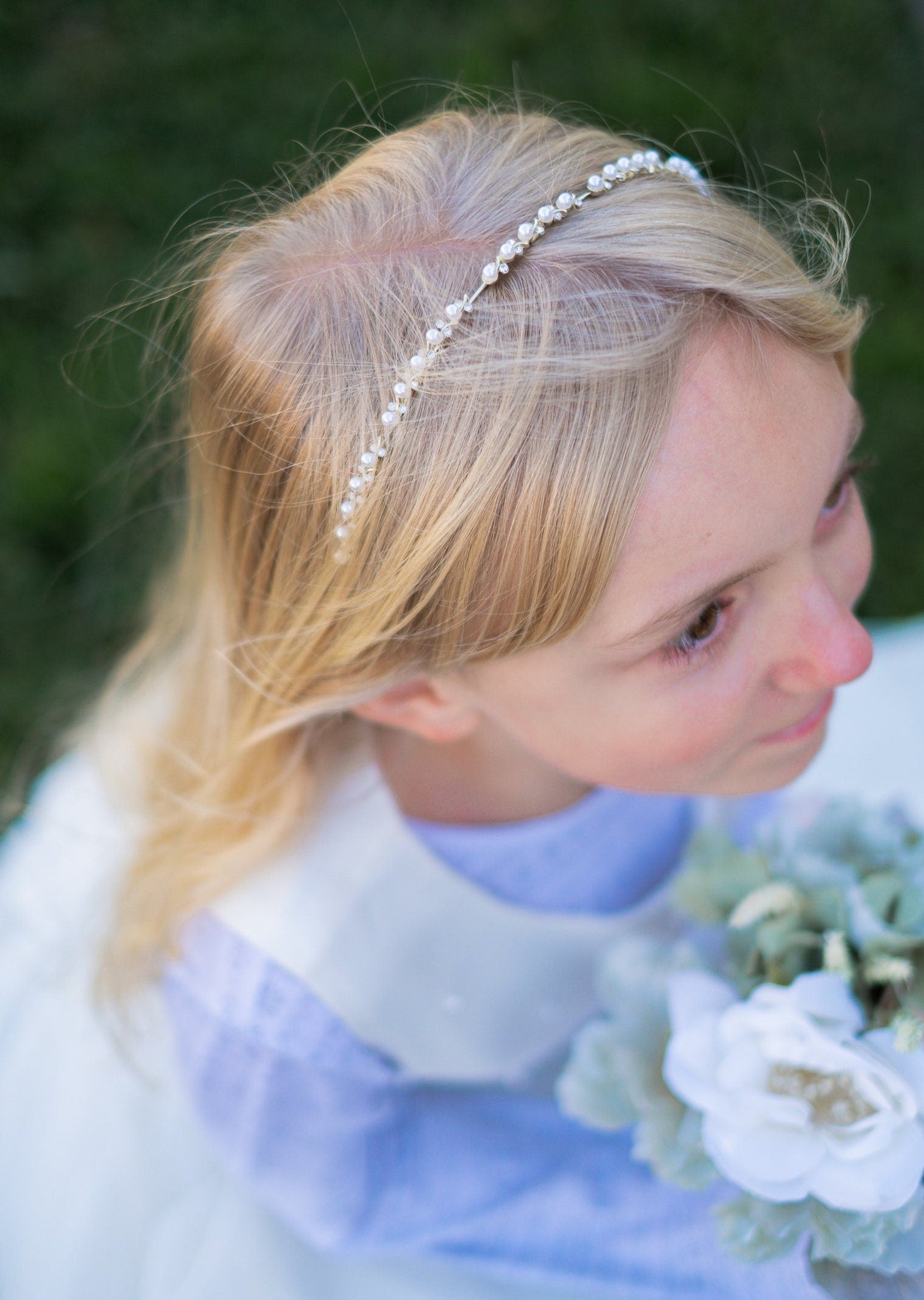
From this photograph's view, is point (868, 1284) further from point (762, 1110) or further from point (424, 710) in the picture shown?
point (424, 710)

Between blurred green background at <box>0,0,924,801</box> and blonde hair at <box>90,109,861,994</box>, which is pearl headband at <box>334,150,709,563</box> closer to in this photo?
blonde hair at <box>90,109,861,994</box>

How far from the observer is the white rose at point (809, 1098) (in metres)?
0.92

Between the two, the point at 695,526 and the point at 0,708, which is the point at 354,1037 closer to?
the point at 695,526

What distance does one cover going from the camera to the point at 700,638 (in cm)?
103

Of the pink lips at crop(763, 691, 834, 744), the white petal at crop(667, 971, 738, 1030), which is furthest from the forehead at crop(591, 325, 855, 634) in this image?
the white petal at crop(667, 971, 738, 1030)

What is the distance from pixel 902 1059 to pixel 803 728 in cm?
33

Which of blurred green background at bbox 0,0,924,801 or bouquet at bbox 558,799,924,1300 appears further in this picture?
blurred green background at bbox 0,0,924,801

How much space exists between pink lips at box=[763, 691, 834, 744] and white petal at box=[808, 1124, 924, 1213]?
370mm

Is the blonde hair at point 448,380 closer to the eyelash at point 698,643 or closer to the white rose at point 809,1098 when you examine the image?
the eyelash at point 698,643

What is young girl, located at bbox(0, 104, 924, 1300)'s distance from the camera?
3.11 feet

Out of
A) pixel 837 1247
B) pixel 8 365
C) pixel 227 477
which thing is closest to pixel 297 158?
pixel 8 365

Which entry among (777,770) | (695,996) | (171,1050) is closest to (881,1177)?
(695,996)

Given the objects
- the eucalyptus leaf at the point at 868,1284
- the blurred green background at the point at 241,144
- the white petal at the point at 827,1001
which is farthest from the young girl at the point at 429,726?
the blurred green background at the point at 241,144

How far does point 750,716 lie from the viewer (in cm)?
109
